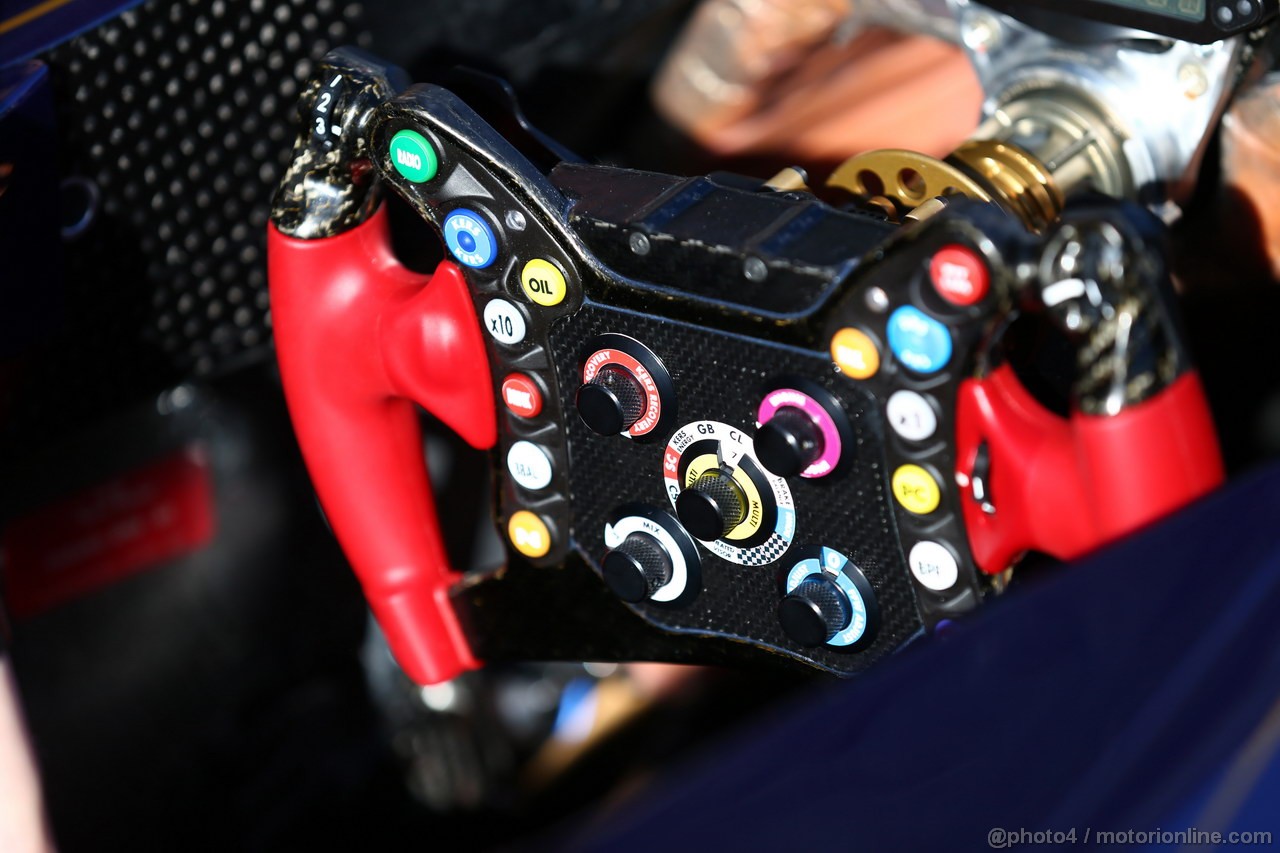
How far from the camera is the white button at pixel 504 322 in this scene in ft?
1.93

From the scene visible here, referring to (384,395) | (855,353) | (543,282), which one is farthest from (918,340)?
(384,395)

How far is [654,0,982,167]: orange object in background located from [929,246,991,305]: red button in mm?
484

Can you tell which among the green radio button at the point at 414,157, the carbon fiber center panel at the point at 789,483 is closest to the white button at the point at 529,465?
the carbon fiber center panel at the point at 789,483

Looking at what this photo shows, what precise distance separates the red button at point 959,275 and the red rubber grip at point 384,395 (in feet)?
0.74

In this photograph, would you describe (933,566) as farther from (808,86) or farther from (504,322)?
(808,86)

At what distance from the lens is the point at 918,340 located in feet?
1.57

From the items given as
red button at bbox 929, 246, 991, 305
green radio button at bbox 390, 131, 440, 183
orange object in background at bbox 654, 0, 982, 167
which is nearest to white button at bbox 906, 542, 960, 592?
red button at bbox 929, 246, 991, 305

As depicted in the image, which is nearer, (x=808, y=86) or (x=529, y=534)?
(x=529, y=534)

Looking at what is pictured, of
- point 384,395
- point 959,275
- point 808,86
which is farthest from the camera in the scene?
point 808,86

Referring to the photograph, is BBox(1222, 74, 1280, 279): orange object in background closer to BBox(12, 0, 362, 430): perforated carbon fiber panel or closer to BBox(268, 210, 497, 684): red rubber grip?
BBox(268, 210, 497, 684): red rubber grip

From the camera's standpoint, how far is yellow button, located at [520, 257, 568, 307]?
563 millimetres

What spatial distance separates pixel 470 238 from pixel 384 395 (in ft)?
0.40

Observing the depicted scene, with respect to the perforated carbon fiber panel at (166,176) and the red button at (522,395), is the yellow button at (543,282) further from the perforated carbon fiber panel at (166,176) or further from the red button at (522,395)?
the perforated carbon fiber panel at (166,176)

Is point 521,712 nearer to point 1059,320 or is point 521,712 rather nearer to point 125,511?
point 125,511
